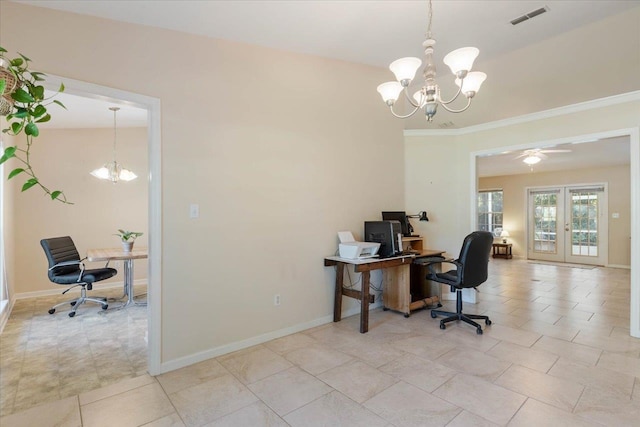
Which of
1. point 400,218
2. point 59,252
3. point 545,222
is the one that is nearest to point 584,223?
point 545,222

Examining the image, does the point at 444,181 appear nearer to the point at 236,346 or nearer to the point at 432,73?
the point at 432,73

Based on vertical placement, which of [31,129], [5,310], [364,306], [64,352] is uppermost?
[31,129]

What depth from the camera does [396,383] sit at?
8.00 ft

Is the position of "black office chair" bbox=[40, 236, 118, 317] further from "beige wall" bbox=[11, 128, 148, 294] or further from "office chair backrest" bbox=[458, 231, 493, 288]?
"office chair backrest" bbox=[458, 231, 493, 288]

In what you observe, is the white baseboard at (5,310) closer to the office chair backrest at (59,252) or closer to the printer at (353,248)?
the office chair backrest at (59,252)

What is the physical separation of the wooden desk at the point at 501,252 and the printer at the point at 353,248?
23.7 ft

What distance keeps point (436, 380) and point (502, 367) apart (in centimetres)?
63

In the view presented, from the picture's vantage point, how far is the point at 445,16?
271cm

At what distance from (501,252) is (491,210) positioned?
1317mm

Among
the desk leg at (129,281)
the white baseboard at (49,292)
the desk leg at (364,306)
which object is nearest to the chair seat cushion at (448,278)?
the desk leg at (364,306)

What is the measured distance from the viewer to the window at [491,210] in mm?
9789

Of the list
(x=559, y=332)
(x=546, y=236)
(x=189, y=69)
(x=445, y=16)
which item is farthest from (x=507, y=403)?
(x=546, y=236)

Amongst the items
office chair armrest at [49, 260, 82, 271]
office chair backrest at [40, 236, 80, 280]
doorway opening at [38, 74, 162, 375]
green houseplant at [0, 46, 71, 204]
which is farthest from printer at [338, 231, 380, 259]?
office chair backrest at [40, 236, 80, 280]

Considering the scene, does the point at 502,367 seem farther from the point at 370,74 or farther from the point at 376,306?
the point at 370,74
